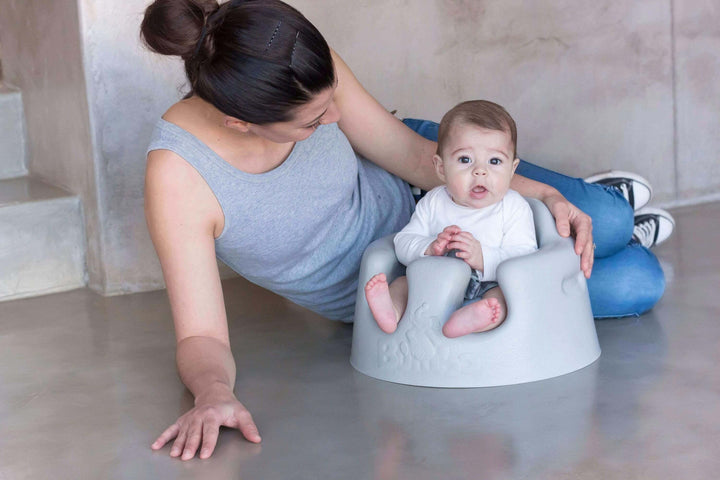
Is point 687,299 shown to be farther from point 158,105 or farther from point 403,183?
point 158,105

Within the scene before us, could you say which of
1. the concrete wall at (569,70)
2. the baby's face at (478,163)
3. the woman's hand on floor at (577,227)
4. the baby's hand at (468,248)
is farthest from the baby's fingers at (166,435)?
the concrete wall at (569,70)

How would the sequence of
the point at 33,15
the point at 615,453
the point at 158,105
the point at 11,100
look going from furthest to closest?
the point at 11,100 < the point at 33,15 < the point at 158,105 < the point at 615,453

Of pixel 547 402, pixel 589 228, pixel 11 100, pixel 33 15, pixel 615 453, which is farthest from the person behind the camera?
pixel 11 100

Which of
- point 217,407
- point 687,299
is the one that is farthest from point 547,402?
point 687,299

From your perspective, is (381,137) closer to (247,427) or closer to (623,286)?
(623,286)

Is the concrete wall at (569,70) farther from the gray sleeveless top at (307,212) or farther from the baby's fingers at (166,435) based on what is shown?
the baby's fingers at (166,435)

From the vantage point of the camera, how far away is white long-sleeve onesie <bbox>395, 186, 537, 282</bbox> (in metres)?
2.11

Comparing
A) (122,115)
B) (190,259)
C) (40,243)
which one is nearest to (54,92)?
(122,115)

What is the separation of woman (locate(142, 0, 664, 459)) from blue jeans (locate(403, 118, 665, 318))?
16 cm

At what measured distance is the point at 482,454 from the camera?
1700mm

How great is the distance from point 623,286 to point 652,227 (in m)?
0.64

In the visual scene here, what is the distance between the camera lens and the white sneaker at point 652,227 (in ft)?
9.77

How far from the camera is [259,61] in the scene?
1.73 metres

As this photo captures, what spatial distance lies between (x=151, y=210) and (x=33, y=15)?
1.58 meters
